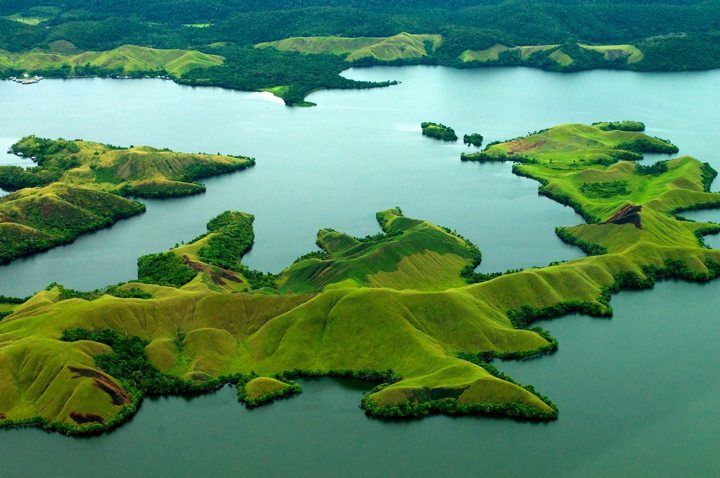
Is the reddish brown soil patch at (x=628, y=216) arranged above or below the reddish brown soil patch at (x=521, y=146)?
above

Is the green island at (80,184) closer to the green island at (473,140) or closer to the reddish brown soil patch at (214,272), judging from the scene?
the reddish brown soil patch at (214,272)

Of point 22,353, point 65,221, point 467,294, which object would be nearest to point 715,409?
point 467,294

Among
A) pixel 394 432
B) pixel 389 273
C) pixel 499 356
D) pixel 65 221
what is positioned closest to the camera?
pixel 394 432

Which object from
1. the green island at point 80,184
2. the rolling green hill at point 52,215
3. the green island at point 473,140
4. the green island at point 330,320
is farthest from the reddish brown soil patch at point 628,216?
the rolling green hill at point 52,215

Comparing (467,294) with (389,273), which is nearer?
(467,294)

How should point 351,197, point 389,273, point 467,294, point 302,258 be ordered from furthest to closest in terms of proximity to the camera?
point 351,197 → point 302,258 → point 389,273 → point 467,294

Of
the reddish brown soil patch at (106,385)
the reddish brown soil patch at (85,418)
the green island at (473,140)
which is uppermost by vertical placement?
the green island at (473,140)

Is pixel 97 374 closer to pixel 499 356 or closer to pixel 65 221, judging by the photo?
pixel 499 356
